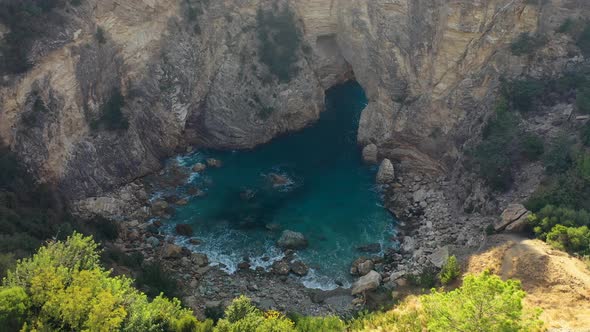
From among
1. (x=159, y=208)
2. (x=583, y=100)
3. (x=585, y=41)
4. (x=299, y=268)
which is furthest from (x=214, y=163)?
(x=585, y=41)

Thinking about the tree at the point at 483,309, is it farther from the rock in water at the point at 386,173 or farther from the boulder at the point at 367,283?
the rock in water at the point at 386,173

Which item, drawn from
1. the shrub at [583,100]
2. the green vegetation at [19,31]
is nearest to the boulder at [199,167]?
the green vegetation at [19,31]

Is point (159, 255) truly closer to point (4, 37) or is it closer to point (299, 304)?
point (299, 304)

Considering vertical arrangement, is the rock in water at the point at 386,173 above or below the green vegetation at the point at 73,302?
below

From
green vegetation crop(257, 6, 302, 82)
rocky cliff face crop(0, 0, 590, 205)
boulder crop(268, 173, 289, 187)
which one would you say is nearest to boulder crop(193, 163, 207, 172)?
rocky cliff face crop(0, 0, 590, 205)

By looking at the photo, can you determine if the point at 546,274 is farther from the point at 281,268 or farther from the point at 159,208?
the point at 159,208

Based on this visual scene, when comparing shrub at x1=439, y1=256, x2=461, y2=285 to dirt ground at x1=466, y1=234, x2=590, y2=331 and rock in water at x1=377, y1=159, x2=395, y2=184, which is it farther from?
rock in water at x1=377, y1=159, x2=395, y2=184
